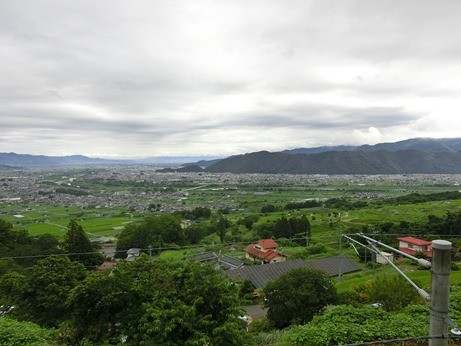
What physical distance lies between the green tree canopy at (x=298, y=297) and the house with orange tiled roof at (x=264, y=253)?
1723 cm

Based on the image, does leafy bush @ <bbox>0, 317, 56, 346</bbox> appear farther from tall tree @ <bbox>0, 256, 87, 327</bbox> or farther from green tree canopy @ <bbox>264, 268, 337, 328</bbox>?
green tree canopy @ <bbox>264, 268, 337, 328</bbox>

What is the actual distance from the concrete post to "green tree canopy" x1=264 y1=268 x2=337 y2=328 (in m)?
9.97

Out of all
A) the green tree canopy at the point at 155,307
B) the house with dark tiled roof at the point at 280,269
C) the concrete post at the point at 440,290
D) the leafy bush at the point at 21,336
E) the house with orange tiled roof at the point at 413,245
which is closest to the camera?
the concrete post at the point at 440,290

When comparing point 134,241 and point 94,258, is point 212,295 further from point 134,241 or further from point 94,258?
point 134,241

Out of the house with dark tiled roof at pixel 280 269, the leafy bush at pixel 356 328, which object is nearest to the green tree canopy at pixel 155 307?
the leafy bush at pixel 356 328

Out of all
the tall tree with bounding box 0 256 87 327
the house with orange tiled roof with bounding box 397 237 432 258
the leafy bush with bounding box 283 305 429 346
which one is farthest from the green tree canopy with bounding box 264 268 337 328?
the house with orange tiled roof with bounding box 397 237 432 258

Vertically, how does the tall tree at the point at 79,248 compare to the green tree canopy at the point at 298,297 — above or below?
below

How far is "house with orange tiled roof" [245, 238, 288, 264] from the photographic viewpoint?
3067 centimetres

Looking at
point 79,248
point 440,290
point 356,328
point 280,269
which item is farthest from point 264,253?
point 440,290

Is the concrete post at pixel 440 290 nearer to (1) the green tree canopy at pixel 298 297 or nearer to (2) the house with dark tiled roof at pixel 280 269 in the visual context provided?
(1) the green tree canopy at pixel 298 297

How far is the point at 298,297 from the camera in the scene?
42.1 ft

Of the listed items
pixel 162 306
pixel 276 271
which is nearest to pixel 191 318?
pixel 162 306

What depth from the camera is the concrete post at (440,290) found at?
10.5 ft

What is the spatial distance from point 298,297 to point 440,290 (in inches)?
409
